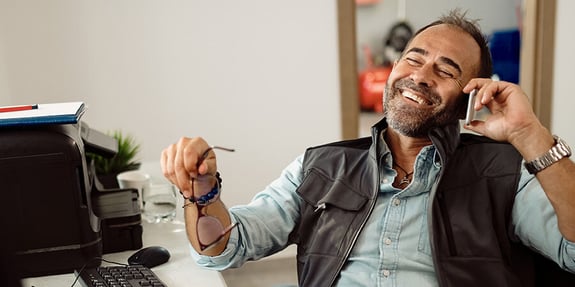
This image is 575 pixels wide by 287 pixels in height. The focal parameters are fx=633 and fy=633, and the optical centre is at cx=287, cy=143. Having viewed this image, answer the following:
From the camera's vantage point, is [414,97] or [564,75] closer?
[414,97]

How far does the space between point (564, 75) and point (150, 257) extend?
7.48 ft

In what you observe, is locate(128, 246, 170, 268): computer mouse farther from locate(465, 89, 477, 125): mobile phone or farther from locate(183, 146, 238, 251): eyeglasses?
locate(465, 89, 477, 125): mobile phone

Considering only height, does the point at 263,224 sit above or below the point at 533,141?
below

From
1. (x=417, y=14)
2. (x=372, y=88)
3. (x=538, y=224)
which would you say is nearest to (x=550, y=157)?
(x=538, y=224)

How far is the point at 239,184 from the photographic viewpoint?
9.57 ft

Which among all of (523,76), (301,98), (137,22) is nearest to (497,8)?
(523,76)

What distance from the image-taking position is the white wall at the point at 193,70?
2652mm

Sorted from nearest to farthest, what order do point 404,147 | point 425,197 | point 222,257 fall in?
point 222,257
point 425,197
point 404,147

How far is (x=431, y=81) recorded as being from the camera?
5.37 ft

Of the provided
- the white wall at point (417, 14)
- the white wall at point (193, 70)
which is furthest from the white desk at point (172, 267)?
the white wall at point (417, 14)

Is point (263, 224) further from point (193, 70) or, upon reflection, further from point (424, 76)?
point (193, 70)

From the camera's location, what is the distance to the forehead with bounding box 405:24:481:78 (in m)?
1.66

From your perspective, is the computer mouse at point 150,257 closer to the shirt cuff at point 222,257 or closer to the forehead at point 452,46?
the shirt cuff at point 222,257

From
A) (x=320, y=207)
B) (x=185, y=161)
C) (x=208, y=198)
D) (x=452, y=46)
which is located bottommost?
(x=320, y=207)
